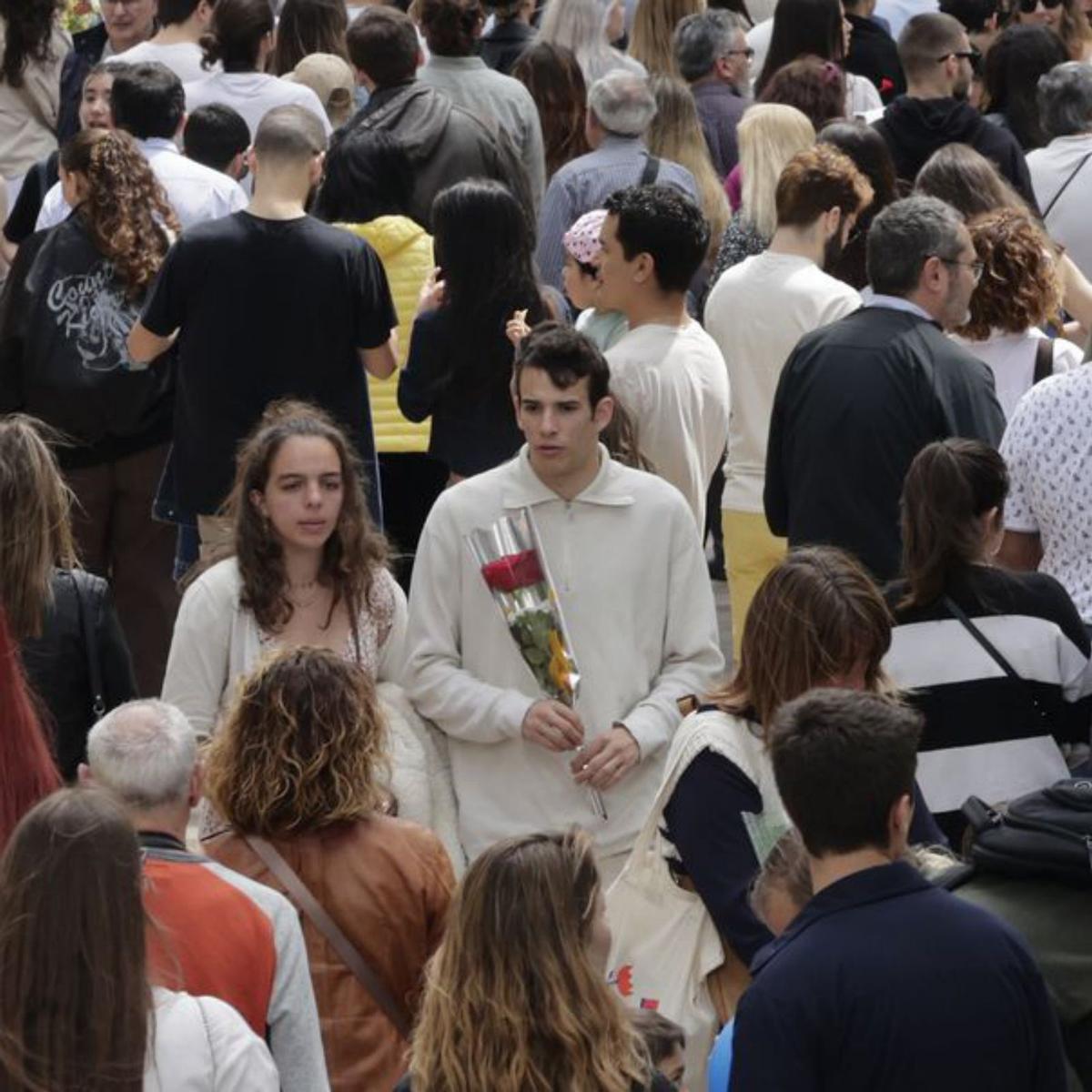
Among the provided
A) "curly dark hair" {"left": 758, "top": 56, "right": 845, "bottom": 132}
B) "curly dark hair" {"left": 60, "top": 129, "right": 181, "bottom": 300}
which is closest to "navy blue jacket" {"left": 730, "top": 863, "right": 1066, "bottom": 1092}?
"curly dark hair" {"left": 60, "top": 129, "right": 181, "bottom": 300}

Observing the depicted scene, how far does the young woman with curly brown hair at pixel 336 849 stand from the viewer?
5289 mm

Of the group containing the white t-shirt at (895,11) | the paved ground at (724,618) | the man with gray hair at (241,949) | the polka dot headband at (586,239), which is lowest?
the paved ground at (724,618)

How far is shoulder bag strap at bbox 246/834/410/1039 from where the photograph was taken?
5.25 metres

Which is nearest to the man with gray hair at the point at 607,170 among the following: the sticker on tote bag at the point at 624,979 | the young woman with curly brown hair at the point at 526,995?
the sticker on tote bag at the point at 624,979

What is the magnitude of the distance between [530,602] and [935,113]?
5.37 meters

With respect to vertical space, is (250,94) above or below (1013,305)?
below

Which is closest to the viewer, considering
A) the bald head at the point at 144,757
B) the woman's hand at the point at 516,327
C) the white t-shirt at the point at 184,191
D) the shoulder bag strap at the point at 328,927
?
the bald head at the point at 144,757

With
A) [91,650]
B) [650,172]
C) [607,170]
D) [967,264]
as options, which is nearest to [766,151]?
[650,172]

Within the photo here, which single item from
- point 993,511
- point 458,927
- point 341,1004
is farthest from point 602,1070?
point 993,511

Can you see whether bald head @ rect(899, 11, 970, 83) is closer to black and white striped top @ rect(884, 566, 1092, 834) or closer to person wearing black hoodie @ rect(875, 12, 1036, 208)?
person wearing black hoodie @ rect(875, 12, 1036, 208)

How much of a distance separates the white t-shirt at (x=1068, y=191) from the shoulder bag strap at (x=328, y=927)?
5873mm

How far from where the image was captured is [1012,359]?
8406 mm

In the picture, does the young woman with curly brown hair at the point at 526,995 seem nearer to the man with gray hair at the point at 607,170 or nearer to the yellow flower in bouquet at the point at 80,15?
the man with gray hair at the point at 607,170

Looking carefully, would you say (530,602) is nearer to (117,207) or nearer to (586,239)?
(586,239)
